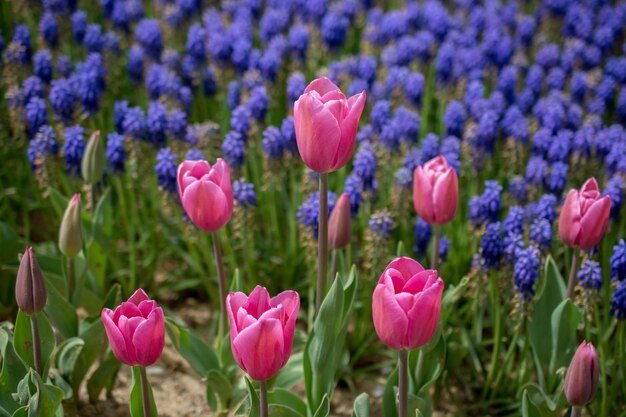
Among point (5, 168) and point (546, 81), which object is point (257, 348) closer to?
point (5, 168)

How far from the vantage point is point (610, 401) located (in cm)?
317

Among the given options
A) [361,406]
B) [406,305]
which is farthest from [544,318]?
[406,305]

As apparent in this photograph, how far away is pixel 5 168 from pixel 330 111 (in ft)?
8.24

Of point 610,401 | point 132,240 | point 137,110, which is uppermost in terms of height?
point 137,110

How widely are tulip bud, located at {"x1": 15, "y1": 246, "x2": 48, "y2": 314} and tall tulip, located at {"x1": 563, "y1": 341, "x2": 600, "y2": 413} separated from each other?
150 cm

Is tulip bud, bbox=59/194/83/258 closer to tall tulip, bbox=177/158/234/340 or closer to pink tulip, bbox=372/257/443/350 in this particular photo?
tall tulip, bbox=177/158/234/340

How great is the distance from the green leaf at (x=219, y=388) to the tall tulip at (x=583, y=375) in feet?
3.85

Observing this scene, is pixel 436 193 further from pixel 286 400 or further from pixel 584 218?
pixel 286 400

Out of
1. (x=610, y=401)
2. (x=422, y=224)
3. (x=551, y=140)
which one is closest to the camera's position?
(x=610, y=401)

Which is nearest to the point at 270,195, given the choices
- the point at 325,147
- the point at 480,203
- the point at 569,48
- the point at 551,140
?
the point at 480,203

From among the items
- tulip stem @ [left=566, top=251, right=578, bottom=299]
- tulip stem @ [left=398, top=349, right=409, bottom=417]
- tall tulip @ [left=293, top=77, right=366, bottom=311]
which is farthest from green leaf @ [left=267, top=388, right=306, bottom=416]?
tulip stem @ [left=566, top=251, right=578, bottom=299]

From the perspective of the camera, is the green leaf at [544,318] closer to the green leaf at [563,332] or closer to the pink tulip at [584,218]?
the green leaf at [563,332]

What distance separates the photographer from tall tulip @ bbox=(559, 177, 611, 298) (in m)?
2.69

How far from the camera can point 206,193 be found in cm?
257
